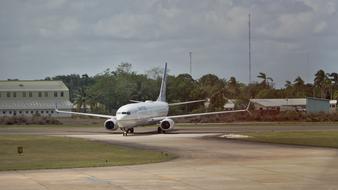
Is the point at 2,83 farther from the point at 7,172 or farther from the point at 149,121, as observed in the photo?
the point at 7,172

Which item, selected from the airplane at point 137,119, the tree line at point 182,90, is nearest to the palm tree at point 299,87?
the tree line at point 182,90

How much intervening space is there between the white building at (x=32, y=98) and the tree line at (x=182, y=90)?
10602 mm

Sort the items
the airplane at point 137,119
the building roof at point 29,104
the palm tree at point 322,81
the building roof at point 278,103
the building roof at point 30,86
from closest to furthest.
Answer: the airplane at point 137,119 → the building roof at point 278,103 → the building roof at point 29,104 → the building roof at point 30,86 → the palm tree at point 322,81

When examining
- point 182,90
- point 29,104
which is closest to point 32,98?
point 29,104

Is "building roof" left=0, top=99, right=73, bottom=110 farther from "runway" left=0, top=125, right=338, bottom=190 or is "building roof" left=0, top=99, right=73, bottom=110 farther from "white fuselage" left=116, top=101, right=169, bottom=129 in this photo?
"runway" left=0, top=125, right=338, bottom=190

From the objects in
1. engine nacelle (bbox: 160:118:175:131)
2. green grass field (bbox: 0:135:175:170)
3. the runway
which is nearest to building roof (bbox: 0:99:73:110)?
engine nacelle (bbox: 160:118:175:131)

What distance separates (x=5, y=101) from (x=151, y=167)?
12559 cm

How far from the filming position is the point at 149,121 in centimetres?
7131

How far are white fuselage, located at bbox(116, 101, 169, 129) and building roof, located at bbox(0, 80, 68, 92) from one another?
81.5 metres

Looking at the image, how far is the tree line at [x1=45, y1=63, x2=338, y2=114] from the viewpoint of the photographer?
509 ft

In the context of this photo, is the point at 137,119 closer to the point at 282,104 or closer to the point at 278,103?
the point at 282,104

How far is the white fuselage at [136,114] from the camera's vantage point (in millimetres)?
65750

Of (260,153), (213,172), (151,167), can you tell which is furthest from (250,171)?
(260,153)

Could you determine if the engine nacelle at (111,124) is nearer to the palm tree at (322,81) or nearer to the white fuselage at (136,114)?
the white fuselage at (136,114)
